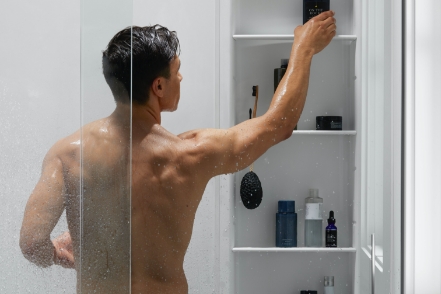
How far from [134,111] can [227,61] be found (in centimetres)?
27

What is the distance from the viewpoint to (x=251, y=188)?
4.12 feet

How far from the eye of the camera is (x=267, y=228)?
4.19 feet

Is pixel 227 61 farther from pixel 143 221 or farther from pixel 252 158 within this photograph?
pixel 143 221

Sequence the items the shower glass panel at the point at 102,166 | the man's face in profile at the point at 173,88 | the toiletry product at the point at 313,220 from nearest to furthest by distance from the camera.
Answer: the shower glass panel at the point at 102,166, the man's face in profile at the point at 173,88, the toiletry product at the point at 313,220

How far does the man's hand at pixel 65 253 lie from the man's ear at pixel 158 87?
37 cm

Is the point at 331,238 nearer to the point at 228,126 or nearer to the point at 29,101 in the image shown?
the point at 228,126

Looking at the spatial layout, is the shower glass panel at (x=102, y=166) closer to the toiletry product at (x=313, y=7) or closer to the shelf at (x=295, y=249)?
the shelf at (x=295, y=249)

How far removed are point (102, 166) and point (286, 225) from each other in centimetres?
48

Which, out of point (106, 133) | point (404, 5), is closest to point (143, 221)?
point (106, 133)

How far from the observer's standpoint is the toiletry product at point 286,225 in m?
1.27

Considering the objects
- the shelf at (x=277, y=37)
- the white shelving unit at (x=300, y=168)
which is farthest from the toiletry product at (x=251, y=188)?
the shelf at (x=277, y=37)

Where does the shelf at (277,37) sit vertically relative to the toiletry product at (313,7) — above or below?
below

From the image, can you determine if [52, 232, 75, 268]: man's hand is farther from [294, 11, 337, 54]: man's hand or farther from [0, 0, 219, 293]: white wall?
[294, 11, 337, 54]: man's hand

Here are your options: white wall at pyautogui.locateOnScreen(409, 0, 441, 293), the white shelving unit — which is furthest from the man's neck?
white wall at pyautogui.locateOnScreen(409, 0, 441, 293)
